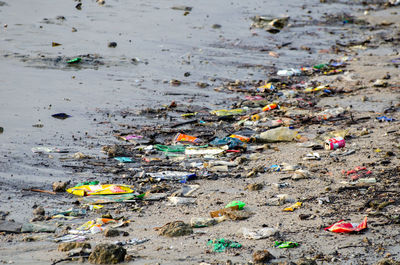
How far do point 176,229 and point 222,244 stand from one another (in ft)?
1.21

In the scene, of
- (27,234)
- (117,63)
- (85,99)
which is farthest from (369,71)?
(27,234)

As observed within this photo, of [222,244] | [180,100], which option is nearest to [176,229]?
[222,244]

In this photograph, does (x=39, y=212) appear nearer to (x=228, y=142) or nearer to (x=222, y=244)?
(x=222, y=244)

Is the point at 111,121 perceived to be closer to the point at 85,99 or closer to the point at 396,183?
the point at 85,99

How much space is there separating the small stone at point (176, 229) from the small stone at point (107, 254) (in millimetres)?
483

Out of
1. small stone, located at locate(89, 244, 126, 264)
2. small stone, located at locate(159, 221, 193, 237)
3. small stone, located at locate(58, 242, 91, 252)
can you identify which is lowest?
small stone, located at locate(159, 221, 193, 237)

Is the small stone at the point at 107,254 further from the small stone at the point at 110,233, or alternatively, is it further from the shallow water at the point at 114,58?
the shallow water at the point at 114,58

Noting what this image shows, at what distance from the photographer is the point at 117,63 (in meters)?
8.87

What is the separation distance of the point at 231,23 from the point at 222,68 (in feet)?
11.6

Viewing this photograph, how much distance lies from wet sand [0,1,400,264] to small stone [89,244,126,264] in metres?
0.11

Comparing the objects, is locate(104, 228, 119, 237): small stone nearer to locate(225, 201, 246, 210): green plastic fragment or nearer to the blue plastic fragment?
locate(225, 201, 246, 210): green plastic fragment

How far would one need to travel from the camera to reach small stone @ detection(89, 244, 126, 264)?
2947mm

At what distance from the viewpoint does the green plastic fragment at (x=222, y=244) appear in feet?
10.4

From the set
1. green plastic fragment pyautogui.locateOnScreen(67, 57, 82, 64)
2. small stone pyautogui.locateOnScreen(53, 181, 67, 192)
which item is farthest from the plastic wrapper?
green plastic fragment pyautogui.locateOnScreen(67, 57, 82, 64)
